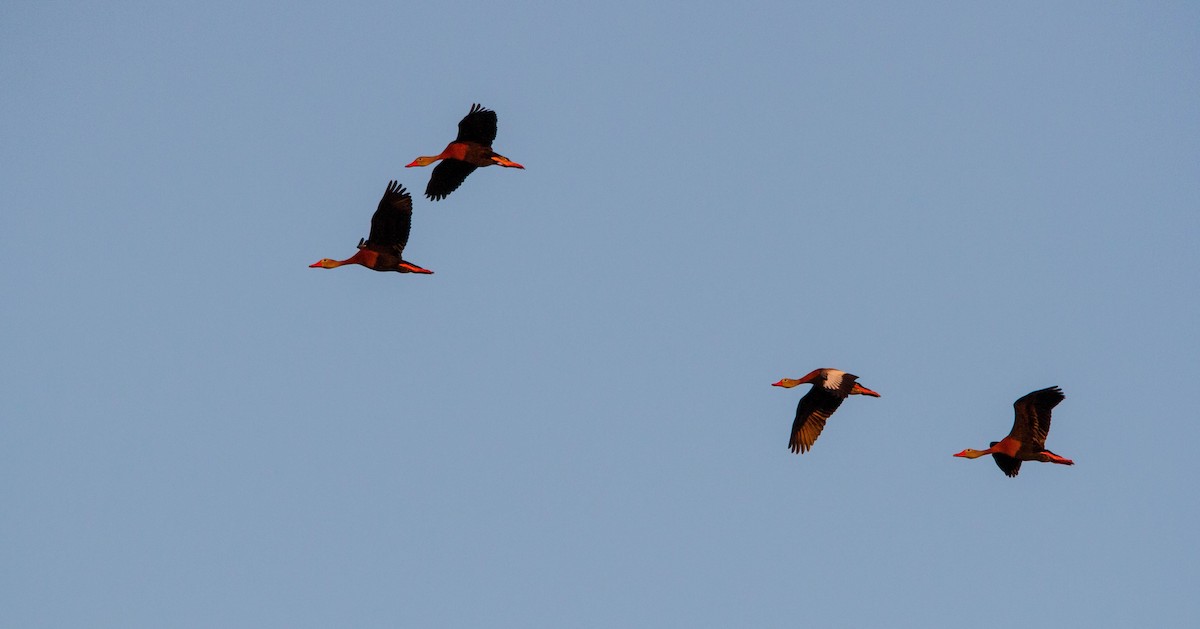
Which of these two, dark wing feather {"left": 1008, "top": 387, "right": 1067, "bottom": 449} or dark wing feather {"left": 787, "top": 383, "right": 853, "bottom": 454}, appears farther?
dark wing feather {"left": 787, "top": 383, "right": 853, "bottom": 454}

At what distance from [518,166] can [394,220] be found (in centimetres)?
214

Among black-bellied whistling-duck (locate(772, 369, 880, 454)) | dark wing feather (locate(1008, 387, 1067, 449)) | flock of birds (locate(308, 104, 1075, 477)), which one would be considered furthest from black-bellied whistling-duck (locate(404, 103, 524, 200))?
dark wing feather (locate(1008, 387, 1067, 449))

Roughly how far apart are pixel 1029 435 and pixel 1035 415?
389 mm

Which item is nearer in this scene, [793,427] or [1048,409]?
[1048,409]

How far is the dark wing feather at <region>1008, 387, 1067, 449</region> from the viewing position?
26094 millimetres

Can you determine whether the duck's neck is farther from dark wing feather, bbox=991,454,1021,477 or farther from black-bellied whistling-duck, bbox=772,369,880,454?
dark wing feather, bbox=991,454,1021,477

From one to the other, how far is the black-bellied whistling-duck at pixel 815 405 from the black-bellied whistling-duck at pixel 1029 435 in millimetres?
2492

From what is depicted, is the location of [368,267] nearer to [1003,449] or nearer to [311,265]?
[311,265]

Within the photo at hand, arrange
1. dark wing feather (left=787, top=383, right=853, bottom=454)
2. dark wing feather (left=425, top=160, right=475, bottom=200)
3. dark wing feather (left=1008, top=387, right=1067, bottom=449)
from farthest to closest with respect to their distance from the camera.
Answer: dark wing feather (left=787, top=383, right=853, bottom=454) → dark wing feather (left=425, top=160, right=475, bottom=200) → dark wing feather (left=1008, top=387, right=1067, bottom=449)

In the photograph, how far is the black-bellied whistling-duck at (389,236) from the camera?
26.2 metres

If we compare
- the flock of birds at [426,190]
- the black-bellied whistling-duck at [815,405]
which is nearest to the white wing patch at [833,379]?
the black-bellied whistling-duck at [815,405]

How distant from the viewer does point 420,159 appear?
2755cm

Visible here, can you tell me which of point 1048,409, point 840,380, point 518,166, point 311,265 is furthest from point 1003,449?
point 311,265

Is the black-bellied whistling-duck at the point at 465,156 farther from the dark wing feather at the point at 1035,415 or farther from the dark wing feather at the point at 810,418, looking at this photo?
the dark wing feather at the point at 1035,415
